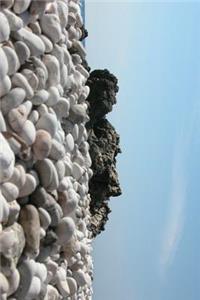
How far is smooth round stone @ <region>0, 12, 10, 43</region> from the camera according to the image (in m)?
0.84

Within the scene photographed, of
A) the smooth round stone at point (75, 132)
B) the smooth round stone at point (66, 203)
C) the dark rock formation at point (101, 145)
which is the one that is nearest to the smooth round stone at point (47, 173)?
the smooth round stone at point (66, 203)

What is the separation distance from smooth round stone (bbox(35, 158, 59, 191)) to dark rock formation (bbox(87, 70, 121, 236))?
3.69ft

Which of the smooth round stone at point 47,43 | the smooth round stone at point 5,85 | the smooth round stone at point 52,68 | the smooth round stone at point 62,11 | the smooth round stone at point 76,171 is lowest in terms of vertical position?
the smooth round stone at point 5,85

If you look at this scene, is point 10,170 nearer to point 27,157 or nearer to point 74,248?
point 27,157

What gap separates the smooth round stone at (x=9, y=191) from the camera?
0.89m

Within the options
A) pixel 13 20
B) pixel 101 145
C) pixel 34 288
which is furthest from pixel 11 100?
pixel 101 145

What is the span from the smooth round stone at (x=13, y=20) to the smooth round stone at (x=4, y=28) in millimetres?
24

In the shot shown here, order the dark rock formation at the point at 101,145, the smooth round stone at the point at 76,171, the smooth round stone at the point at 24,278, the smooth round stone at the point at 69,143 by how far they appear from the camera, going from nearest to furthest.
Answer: the smooth round stone at the point at 24,278, the smooth round stone at the point at 69,143, the smooth round stone at the point at 76,171, the dark rock formation at the point at 101,145

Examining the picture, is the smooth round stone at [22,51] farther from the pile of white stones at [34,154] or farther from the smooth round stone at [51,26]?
the smooth round stone at [51,26]

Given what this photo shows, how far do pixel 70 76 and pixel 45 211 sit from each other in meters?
0.41

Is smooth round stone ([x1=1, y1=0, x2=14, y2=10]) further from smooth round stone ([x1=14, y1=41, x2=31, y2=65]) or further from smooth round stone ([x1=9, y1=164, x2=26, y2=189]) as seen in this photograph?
smooth round stone ([x1=9, y1=164, x2=26, y2=189])

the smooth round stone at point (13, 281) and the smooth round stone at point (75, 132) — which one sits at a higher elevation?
the smooth round stone at point (75, 132)

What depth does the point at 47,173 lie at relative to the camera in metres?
1.04

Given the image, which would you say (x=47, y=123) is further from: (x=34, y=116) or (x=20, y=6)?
(x=20, y=6)
